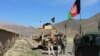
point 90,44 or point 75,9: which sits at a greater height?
point 75,9

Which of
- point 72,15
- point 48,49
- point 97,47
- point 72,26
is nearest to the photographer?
point 97,47

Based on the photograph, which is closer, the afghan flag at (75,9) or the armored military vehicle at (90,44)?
the armored military vehicle at (90,44)

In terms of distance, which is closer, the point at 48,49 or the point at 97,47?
the point at 97,47

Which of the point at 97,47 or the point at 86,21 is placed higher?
the point at 86,21

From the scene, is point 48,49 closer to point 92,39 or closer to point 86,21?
point 92,39

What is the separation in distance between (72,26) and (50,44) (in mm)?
126382

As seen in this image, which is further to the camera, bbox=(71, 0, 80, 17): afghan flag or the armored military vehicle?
bbox=(71, 0, 80, 17): afghan flag

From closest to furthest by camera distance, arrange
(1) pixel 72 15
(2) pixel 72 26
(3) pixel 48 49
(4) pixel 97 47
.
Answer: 1. (4) pixel 97 47
2. (1) pixel 72 15
3. (3) pixel 48 49
4. (2) pixel 72 26

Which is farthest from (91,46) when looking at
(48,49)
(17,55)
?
(48,49)

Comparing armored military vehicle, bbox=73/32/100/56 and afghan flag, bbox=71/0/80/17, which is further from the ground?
afghan flag, bbox=71/0/80/17

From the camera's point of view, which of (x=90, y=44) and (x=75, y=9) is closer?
(x=90, y=44)

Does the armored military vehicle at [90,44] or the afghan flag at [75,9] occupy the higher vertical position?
the afghan flag at [75,9]

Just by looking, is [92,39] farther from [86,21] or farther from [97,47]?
[86,21]

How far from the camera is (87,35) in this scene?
18328 mm
